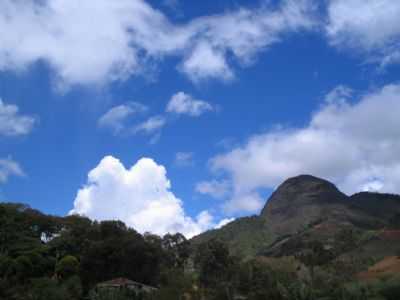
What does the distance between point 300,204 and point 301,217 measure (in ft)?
13.9

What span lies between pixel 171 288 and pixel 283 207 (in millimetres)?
68773

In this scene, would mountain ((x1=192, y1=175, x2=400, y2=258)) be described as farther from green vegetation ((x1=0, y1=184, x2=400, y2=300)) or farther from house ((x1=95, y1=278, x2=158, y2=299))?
house ((x1=95, y1=278, x2=158, y2=299))

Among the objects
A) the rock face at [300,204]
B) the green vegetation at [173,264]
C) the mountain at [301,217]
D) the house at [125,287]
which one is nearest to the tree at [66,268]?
the green vegetation at [173,264]

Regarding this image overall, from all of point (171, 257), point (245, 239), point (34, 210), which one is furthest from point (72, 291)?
point (245, 239)

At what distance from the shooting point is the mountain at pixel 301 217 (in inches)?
2773

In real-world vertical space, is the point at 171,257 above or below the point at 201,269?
above

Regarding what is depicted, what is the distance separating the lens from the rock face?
289ft

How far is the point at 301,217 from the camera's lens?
304 feet

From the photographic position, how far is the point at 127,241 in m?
51.7

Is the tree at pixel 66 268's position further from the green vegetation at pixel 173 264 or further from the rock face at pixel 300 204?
the rock face at pixel 300 204

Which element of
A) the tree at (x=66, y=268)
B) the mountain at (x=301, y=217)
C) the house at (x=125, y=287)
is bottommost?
the house at (x=125, y=287)

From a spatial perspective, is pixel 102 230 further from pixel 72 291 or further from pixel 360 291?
pixel 360 291

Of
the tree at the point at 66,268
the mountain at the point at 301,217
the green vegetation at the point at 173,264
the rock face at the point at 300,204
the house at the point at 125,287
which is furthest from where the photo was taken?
the rock face at the point at 300,204

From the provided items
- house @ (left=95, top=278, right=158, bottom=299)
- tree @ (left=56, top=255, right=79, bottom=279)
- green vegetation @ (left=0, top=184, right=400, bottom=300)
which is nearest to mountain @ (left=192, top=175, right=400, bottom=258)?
green vegetation @ (left=0, top=184, right=400, bottom=300)
